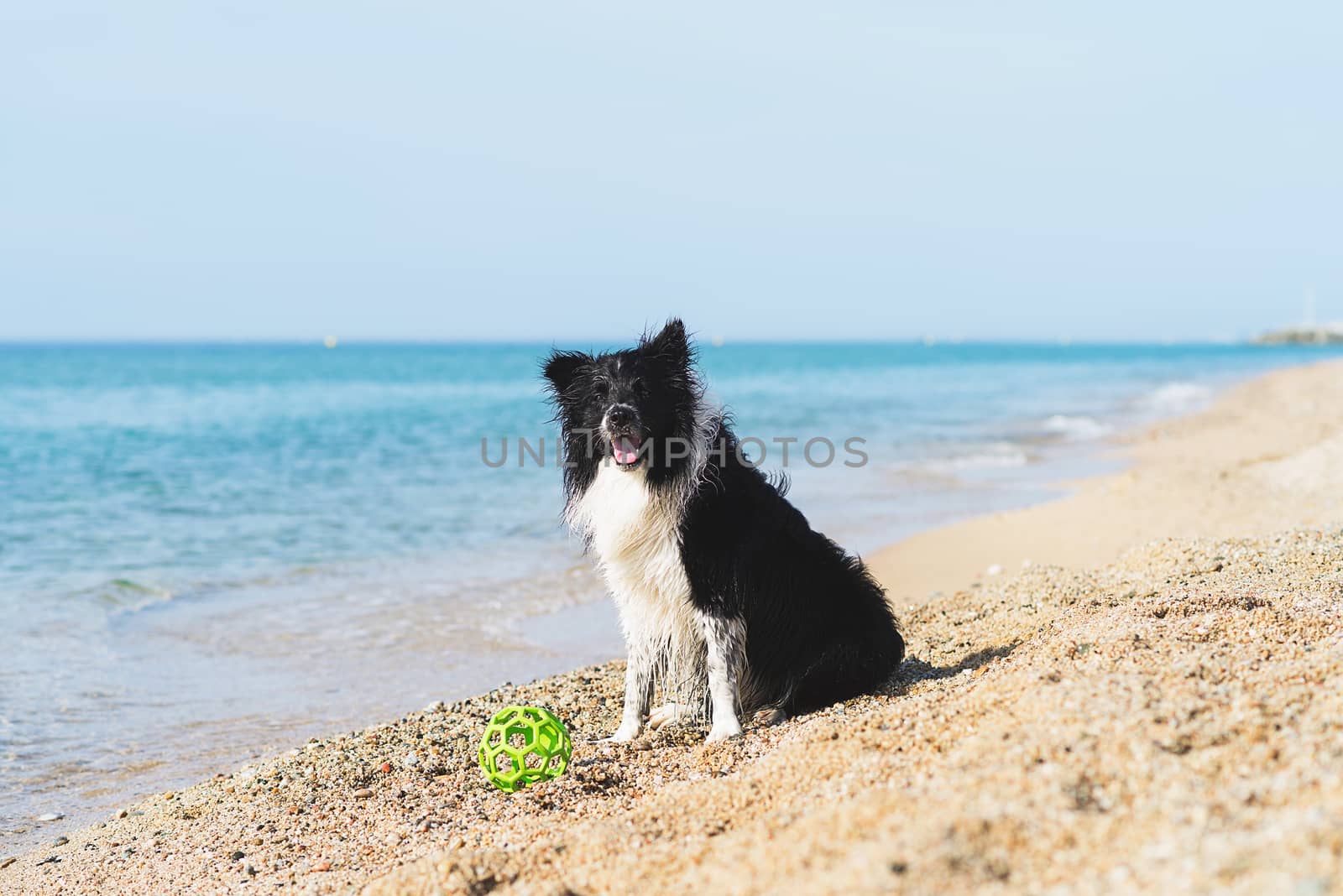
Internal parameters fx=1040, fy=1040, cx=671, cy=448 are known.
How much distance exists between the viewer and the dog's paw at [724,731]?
188 inches

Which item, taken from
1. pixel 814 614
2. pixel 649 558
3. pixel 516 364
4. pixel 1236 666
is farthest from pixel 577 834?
pixel 516 364

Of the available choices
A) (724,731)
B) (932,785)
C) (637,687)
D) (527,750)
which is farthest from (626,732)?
(932,785)

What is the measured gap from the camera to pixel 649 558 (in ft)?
15.9

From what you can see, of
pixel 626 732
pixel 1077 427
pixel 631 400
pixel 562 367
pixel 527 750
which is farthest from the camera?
pixel 1077 427

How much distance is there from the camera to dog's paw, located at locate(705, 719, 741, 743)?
15.7 ft

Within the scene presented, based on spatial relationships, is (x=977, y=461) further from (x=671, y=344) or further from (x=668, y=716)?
(x=671, y=344)

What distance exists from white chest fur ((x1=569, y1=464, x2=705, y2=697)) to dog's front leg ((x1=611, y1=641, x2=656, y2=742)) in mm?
11

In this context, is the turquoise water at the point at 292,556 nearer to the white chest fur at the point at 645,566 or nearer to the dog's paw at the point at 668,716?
the dog's paw at the point at 668,716

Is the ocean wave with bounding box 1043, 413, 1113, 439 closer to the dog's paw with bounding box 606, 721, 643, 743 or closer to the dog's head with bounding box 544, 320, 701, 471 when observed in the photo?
the dog's paw with bounding box 606, 721, 643, 743

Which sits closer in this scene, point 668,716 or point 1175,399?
point 668,716

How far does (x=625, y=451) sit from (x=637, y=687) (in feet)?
4.16

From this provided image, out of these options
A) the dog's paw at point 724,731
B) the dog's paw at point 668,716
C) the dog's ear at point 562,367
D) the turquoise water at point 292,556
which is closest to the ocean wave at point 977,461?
the turquoise water at point 292,556

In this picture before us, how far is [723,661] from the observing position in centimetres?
490

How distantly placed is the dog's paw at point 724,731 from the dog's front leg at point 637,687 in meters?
0.46
